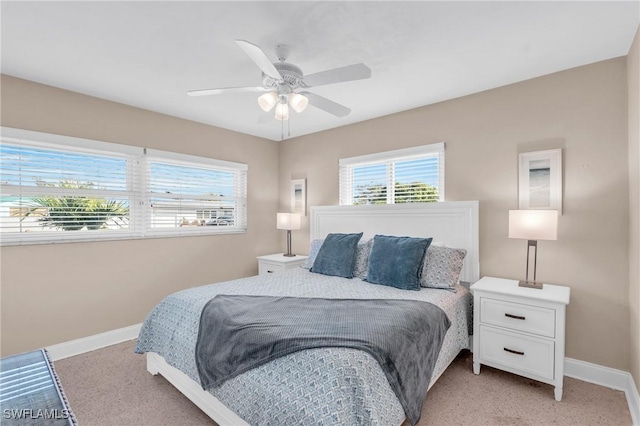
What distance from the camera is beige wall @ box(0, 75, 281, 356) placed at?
2.67 metres

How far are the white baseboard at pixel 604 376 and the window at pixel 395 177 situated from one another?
177 centimetres

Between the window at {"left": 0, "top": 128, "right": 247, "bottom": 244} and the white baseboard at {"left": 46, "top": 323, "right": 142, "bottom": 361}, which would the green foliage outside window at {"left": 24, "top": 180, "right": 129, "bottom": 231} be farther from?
the white baseboard at {"left": 46, "top": 323, "right": 142, "bottom": 361}

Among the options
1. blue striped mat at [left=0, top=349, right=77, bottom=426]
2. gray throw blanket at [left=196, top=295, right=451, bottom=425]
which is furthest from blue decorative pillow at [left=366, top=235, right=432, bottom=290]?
blue striped mat at [left=0, top=349, right=77, bottom=426]

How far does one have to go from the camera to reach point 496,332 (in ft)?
7.95

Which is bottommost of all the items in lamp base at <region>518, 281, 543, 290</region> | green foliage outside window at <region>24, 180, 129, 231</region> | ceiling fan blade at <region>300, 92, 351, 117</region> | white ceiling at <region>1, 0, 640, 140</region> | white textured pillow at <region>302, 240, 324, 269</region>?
lamp base at <region>518, 281, 543, 290</region>

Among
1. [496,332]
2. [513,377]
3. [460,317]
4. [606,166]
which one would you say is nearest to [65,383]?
[460,317]

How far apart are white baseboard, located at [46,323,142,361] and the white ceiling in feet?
7.92

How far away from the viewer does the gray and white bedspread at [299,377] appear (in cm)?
135

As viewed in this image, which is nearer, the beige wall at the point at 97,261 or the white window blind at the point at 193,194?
the beige wall at the point at 97,261

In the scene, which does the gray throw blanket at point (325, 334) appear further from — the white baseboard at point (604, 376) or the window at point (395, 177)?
the window at point (395, 177)

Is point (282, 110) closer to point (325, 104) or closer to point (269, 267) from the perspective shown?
point (325, 104)

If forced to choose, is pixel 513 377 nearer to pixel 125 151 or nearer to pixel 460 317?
pixel 460 317

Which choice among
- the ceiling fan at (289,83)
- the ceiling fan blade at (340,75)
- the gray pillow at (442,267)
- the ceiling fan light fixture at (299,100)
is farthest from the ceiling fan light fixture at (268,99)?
the gray pillow at (442,267)

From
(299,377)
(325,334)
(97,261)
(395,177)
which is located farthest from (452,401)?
(97,261)
